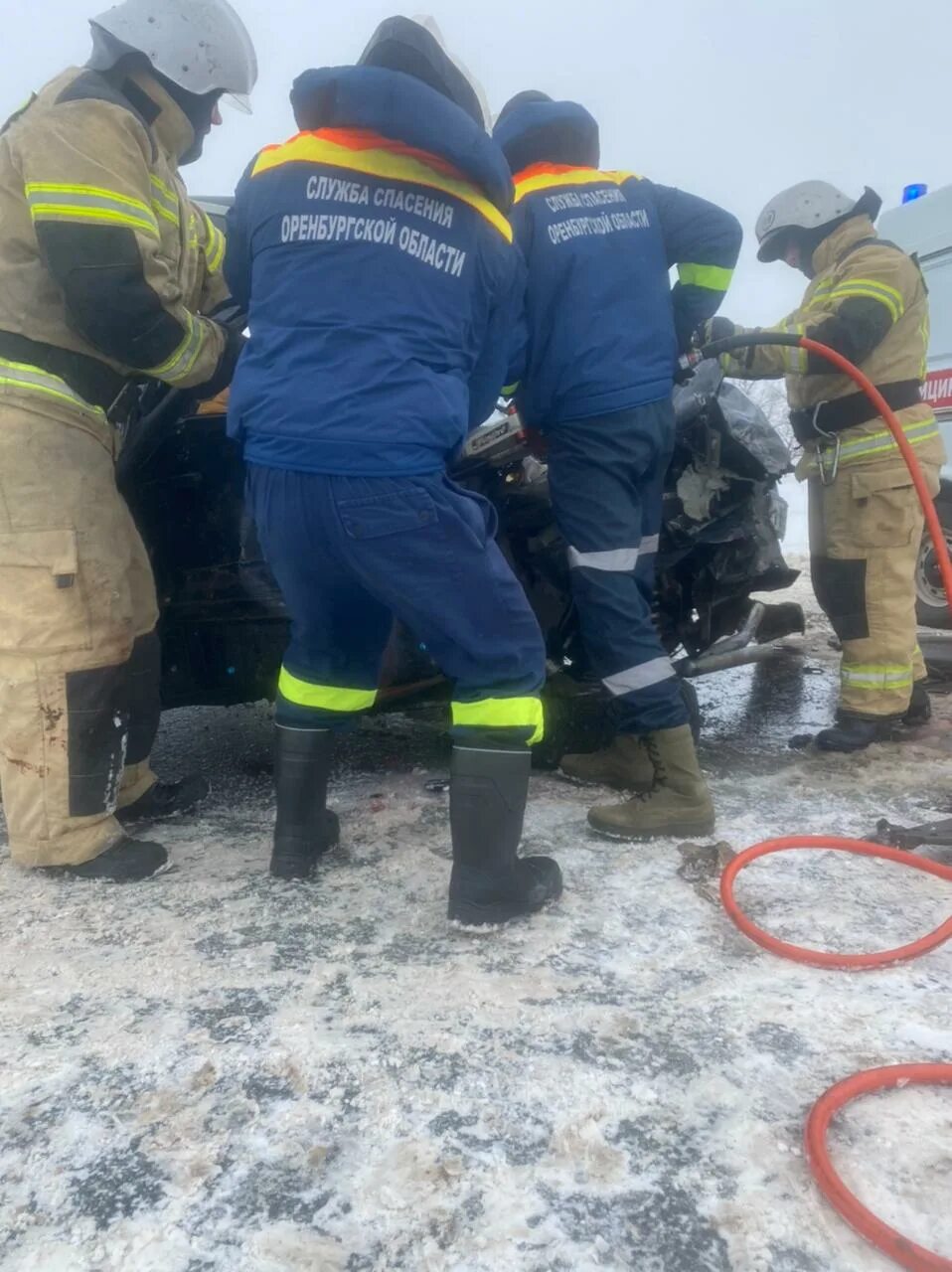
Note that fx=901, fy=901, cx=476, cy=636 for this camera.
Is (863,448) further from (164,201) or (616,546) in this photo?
(164,201)

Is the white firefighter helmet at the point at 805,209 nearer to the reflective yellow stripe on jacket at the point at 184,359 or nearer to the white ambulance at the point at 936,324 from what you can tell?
the white ambulance at the point at 936,324

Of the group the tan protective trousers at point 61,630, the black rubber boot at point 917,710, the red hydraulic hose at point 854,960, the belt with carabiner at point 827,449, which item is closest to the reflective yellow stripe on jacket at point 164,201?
the tan protective trousers at point 61,630

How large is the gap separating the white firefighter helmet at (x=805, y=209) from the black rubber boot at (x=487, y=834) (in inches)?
108

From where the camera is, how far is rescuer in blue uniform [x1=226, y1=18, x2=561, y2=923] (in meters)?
1.84

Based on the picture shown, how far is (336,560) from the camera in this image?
1.94 meters

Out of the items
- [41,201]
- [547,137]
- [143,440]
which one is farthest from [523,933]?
[547,137]

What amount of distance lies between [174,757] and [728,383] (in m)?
2.48

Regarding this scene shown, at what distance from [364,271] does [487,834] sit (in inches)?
48.2

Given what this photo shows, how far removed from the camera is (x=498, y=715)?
199 cm

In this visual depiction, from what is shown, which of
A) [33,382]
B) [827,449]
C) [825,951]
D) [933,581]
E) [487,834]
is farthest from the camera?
[933,581]

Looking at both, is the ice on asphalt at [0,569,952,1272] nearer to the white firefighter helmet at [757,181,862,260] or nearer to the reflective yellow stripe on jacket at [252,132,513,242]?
the reflective yellow stripe on jacket at [252,132,513,242]

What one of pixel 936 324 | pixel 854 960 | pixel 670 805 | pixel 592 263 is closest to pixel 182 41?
pixel 592 263

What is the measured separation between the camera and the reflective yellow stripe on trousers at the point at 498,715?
199cm

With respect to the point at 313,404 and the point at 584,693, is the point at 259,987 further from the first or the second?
the point at 584,693
